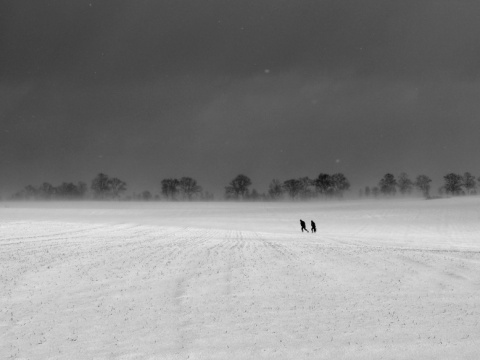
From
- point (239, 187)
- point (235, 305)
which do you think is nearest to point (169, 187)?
point (239, 187)

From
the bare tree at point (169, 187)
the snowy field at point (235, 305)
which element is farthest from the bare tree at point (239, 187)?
the snowy field at point (235, 305)

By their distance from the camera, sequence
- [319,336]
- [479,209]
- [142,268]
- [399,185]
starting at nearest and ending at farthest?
[319,336]
[142,268]
[479,209]
[399,185]

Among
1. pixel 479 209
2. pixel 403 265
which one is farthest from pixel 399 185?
pixel 403 265

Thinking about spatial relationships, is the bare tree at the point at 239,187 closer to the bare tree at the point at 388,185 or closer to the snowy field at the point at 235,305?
the bare tree at the point at 388,185

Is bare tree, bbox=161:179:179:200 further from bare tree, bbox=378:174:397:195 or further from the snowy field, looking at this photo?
the snowy field

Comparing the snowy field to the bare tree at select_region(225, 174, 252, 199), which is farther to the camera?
the bare tree at select_region(225, 174, 252, 199)

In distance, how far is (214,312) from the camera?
936 cm

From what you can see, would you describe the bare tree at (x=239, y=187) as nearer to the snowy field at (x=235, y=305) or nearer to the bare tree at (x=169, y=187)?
the bare tree at (x=169, y=187)

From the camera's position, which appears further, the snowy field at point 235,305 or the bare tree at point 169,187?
the bare tree at point 169,187

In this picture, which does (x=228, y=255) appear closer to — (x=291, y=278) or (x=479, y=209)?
(x=291, y=278)

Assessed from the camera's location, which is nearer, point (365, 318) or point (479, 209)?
point (365, 318)

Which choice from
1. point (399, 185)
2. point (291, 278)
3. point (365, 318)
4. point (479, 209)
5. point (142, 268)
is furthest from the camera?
point (399, 185)

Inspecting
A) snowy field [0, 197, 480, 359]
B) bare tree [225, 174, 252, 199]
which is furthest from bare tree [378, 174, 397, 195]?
snowy field [0, 197, 480, 359]

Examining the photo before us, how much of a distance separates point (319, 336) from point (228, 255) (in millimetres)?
8873
